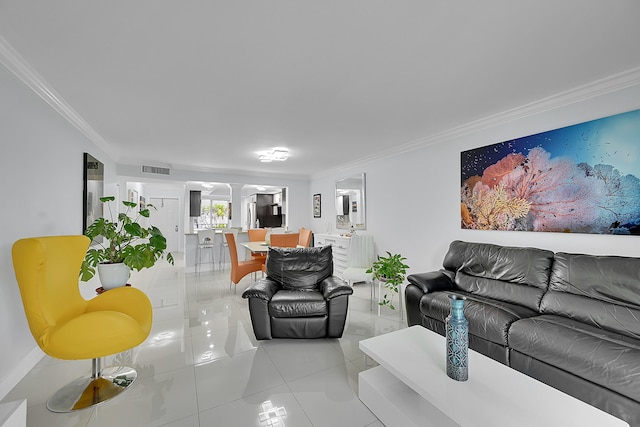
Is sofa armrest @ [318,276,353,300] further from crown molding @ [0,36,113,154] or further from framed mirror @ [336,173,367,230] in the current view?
crown molding @ [0,36,113,154]

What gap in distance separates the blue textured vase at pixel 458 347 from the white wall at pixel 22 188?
3108 mm

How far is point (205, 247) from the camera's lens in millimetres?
6559

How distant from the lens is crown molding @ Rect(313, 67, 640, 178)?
7.71 feet

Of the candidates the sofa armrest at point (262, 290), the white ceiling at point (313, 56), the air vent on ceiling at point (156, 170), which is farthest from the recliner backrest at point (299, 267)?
the air vent on ceiling at point (156, 170)

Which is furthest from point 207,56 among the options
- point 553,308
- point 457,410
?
point 553,308

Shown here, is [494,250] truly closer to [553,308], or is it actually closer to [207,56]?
[553,308]

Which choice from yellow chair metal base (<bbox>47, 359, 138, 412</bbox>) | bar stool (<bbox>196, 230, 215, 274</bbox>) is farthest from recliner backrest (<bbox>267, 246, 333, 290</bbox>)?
bar stool (<bbox>196, 230, 215, 274</bbox>)

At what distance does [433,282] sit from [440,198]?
4.87 feet

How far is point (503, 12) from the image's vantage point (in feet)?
5.32

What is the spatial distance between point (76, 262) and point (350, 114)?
10.1 feet

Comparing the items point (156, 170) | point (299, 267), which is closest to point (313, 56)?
point (299, 267)

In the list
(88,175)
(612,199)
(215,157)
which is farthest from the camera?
(215,157)

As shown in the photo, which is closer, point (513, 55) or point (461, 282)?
point (513, 55)

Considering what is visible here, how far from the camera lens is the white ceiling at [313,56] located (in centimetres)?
161
